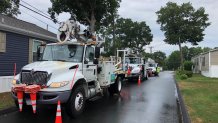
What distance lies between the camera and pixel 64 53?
34.4 ft

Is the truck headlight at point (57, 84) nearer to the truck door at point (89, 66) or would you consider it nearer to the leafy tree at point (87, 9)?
the truck door at point (89, 66)

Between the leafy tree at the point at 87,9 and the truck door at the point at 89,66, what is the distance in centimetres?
1573

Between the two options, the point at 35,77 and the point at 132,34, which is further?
the point at 132,34

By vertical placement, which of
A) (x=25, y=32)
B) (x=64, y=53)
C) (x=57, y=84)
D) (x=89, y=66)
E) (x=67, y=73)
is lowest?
(x=57, y=84)

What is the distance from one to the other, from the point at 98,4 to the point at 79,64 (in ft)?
61.0

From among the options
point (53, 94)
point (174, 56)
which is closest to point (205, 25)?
point (53, 94)

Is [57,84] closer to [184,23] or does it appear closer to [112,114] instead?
[112,114]

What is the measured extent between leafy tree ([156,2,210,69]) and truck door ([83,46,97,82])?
42171 mm

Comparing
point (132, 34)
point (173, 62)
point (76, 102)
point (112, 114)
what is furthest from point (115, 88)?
point (173, 62)

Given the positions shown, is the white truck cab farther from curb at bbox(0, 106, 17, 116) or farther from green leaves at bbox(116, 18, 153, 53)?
green leaves at bbox(116, 18, 153, 53)

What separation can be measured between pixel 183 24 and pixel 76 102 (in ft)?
150

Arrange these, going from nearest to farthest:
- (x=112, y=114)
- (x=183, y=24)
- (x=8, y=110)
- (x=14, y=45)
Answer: (x=112, y=114), (x=8, y=110), (x=14, y=45), (x=183, y=24)

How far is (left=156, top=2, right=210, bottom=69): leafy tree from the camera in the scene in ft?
167

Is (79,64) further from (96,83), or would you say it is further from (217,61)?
(217,61)
